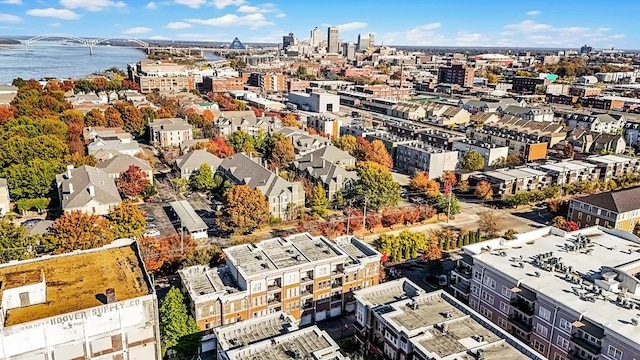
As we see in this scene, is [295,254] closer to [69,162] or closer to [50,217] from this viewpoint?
[50,217]

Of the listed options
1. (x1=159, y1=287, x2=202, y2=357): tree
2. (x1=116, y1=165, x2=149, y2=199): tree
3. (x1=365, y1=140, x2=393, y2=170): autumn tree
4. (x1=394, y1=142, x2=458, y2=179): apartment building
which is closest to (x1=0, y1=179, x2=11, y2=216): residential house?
(x1=116, y1=165, x2=149, y2=199): tree

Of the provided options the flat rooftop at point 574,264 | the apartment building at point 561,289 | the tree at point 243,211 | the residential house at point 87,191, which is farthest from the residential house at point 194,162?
the flat rooftop at point 574,264

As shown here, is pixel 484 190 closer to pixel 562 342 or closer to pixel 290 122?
pixel 562 342

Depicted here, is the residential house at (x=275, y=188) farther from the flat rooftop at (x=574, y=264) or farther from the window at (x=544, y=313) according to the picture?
the window at (x=544, y=313)

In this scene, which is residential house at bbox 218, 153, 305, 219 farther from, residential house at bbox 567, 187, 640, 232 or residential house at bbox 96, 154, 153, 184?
residential house at bbox 567, 187, 640, 232

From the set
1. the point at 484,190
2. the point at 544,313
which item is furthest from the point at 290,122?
the point at 544,313
